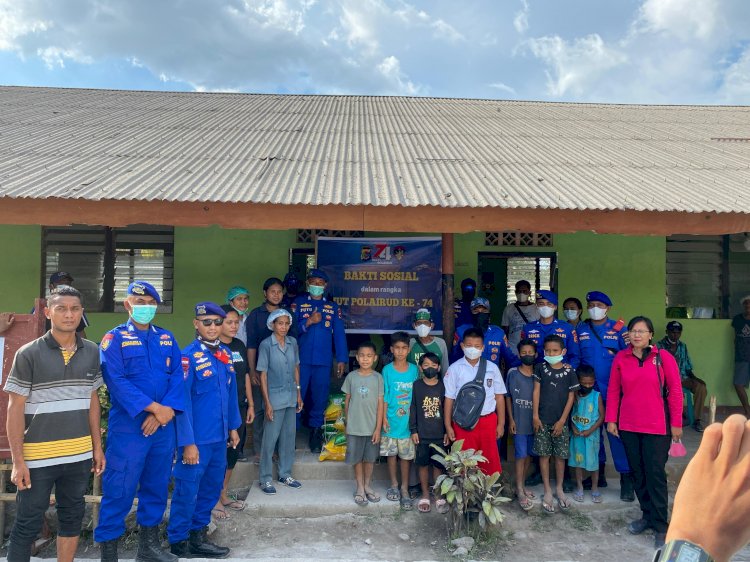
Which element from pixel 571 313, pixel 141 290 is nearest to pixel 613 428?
pixel 571 313

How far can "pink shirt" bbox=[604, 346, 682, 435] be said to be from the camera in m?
3.94

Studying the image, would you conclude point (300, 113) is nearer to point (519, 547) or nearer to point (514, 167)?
point (514, 167)

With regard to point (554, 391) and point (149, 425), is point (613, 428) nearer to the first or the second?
point (554, 391)

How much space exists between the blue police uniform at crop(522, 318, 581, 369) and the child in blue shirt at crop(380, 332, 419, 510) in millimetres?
1340

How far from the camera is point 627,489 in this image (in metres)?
4.46

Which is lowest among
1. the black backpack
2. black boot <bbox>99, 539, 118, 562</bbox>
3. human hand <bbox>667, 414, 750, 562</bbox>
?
black boot <bbox>99, 539, 118, 562</bbox>

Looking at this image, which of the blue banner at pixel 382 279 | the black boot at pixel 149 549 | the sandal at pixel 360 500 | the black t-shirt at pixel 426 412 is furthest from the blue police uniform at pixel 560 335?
the black boot at pixel 149 549

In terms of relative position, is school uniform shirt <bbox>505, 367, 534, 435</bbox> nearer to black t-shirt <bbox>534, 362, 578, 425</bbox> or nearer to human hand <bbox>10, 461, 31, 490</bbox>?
black t-shirt <bbox>534, 362, 578, 425</bbox>

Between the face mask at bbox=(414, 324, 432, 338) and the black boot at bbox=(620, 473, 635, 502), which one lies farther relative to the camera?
the face mask at bbox=(414, 324, 432, 338)

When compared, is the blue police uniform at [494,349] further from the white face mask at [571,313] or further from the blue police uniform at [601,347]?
the white face mask at [571,313]

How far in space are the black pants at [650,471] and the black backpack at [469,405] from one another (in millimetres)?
1230

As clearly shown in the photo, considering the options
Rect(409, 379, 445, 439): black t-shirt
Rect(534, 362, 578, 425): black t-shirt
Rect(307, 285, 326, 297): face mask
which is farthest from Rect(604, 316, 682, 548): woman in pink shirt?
Rect(307, 285, 326, 297): face mask

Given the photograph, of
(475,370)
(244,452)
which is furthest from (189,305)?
(475,370)

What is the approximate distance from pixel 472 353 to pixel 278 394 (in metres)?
1.78
